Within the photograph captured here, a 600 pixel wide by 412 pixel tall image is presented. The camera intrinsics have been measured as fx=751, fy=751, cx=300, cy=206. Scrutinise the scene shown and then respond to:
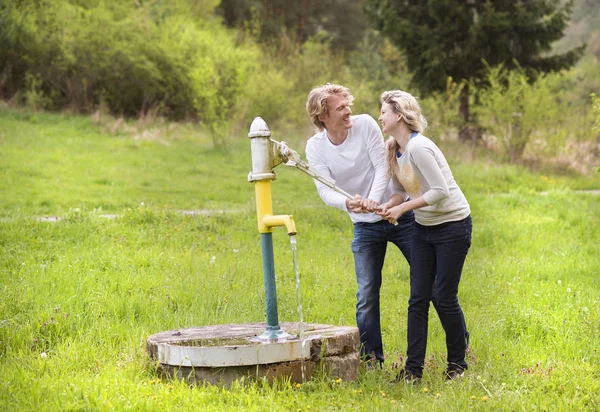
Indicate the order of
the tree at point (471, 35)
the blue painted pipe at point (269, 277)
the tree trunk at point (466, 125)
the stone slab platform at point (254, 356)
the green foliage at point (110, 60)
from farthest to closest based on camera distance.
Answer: the green foliage at point (110, 60) < the tree trunk at point (466, 125) < the tree at point (471, 35) < the blue painted pipe at point (269, 277) < the stone slab platform at point (254, 356)

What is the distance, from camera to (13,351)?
4.64 meters

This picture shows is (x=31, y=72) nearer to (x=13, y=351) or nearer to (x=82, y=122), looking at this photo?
(x=82, y=122)

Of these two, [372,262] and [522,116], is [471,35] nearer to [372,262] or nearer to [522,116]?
[522,116]

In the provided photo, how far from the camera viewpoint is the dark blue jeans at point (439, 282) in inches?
165

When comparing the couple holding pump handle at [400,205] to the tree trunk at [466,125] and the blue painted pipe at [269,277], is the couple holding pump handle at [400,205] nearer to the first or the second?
the blue painted pipe at [269,277]

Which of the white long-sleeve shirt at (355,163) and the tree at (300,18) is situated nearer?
the white long-sleeve shirt at (355,163)

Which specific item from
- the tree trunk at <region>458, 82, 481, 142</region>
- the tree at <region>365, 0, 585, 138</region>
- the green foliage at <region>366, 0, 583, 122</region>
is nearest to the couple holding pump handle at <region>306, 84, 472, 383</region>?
the tree trunk at <region>458, 82, 481, 142</region>

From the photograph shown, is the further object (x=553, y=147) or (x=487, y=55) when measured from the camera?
(x=487, y=55)

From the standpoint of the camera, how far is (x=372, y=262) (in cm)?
470

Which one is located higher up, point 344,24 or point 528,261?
point 344,24

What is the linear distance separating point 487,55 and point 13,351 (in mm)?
18680

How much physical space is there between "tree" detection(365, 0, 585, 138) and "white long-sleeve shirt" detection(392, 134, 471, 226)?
16.7m

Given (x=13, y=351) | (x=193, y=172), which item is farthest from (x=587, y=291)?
(x=193, y=172)

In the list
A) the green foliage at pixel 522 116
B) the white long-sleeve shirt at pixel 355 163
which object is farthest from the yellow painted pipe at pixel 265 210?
the green foliage at pixel 522 116
